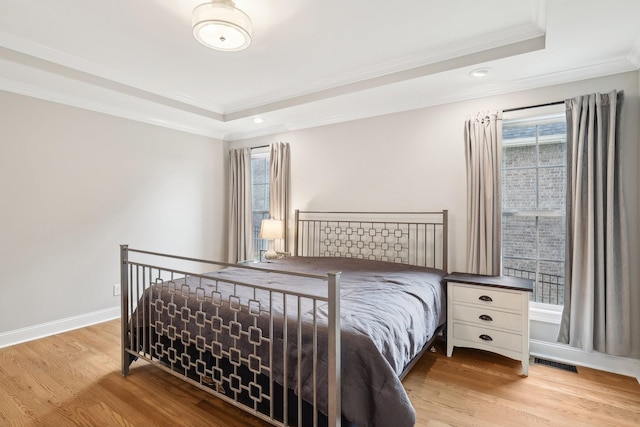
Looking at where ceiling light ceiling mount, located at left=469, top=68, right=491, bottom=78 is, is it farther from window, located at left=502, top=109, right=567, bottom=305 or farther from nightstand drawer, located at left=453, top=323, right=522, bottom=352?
nightstand drawer, located at left=453, top=323, right=522, bottom=352

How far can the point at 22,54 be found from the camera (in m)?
2.66

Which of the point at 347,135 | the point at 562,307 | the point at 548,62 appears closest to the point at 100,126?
the point at 347,135

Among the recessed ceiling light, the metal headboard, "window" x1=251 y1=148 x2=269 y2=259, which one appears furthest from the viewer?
"window" x1=251 y1=148 x2=269 y2=259

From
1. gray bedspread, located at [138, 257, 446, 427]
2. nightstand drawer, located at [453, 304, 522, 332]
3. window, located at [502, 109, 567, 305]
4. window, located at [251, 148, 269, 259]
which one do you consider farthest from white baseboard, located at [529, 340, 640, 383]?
window, located at [251, 148, 269, 259]

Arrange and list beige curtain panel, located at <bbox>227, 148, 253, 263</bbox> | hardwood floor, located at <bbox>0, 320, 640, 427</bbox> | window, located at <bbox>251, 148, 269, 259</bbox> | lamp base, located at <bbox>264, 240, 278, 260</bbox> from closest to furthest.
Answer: hardwood floor, located at <bbox>0, 320, 640, 427</bbox>, lamp base, located at <bbox>264, 240, 278, 260</bbox>, beige curtain panel, located at <bbox>227, 148, 253, 263</bbox>, window, located at <bbox>251, 148, 269, 259</bbox>

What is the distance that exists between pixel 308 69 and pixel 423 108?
1289 millimetres

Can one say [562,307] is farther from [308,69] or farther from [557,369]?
[308,69]

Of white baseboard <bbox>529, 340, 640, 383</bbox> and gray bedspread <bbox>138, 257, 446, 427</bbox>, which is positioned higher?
gray bedspread <bbox>138, 257, 446, 427</bbox>

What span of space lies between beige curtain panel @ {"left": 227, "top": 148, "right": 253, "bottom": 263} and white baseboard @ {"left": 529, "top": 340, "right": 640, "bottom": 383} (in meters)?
3.59

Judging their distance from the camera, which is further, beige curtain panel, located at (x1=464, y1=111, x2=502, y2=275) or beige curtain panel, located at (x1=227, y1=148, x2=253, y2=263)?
beige curtain panel, located at (x1=227, y1=148, x2=253, y2=263)

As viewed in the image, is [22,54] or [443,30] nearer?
[443,30]

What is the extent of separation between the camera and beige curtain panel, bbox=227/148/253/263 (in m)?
4.84

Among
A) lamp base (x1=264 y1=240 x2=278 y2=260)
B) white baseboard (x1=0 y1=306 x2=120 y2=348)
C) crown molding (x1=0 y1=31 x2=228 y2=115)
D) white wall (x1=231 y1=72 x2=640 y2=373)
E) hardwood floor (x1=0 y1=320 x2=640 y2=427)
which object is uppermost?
crown molding (x1=0 y1=31 x2=228 y2=115)

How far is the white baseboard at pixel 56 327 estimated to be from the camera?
3.01 m
